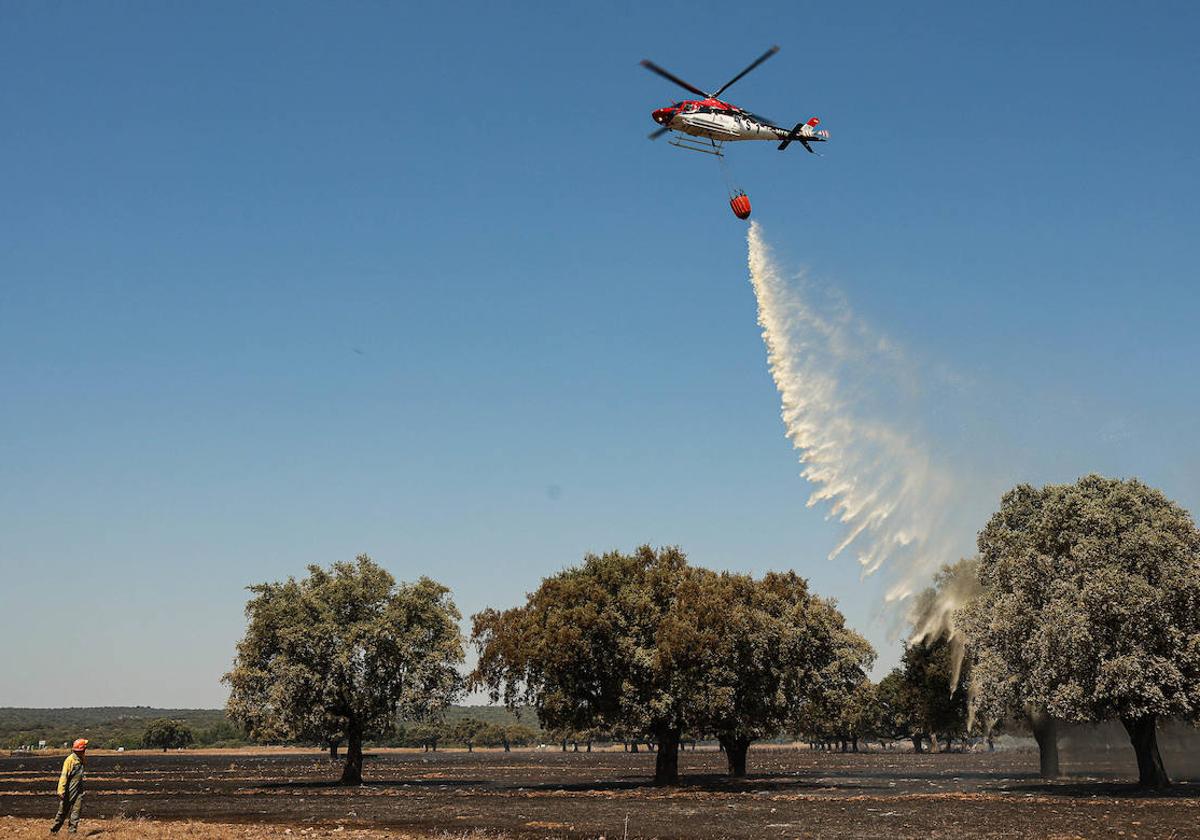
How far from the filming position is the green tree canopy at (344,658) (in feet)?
202

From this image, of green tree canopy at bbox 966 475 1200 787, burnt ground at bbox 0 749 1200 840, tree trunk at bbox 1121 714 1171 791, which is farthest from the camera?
tree trunk at bbox 1121 714 1171 791

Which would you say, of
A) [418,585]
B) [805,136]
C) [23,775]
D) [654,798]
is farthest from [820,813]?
[23,775]

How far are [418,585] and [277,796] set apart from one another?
53.8 feet

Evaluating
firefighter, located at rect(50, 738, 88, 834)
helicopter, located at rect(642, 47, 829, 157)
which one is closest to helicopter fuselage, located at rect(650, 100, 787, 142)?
helicopter, located at rect(642, 47, 829, 157)

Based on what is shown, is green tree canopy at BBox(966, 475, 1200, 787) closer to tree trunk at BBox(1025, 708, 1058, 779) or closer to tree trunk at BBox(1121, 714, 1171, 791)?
tree trunk at BBox(1121, 714, 1171, 791)

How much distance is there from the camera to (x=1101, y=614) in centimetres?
4662

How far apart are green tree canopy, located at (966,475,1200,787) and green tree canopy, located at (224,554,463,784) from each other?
34.1 metres

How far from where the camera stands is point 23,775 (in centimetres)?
8350

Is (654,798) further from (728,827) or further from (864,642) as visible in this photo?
(864,642)

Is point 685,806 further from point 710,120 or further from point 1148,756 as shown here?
point 710,120

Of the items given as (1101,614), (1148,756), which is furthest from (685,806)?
(1148,756)

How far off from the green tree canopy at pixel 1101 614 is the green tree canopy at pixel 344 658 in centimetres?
3409

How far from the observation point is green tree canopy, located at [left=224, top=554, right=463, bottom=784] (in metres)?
61.6

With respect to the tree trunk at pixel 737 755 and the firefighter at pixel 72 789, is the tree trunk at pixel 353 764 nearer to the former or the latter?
the tree trunk at pixel 737 755
